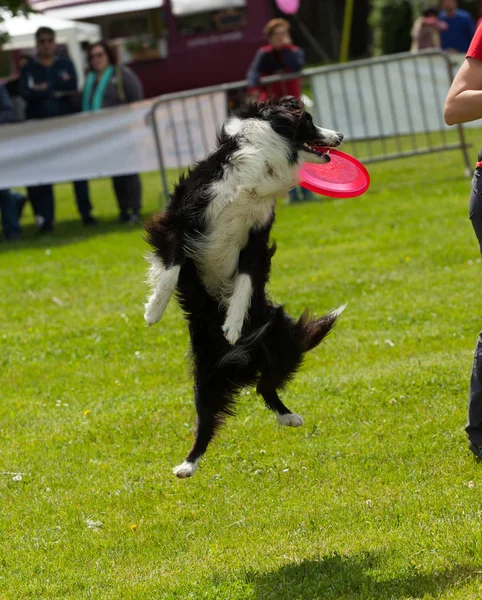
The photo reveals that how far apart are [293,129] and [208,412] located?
1.43 m

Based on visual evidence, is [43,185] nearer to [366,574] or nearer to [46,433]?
[46,433]

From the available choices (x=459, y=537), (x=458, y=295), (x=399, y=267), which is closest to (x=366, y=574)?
(x=459, y=537)

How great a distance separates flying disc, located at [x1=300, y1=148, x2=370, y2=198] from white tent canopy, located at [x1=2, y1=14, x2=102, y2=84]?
18.3m

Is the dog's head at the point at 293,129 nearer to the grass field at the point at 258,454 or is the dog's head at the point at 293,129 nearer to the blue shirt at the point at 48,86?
the grass field at the point at 258,454

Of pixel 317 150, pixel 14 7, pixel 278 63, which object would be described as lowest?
pixel 278 63

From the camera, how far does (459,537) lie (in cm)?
415

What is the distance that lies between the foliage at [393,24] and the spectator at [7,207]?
2129 centimetres

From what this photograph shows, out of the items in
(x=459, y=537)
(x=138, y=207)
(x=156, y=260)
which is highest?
(x=156, y=260)

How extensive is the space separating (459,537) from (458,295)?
435 cm

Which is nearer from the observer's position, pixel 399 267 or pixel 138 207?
pixel 399 267

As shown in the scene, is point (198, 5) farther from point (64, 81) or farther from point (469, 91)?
point (469, 91)

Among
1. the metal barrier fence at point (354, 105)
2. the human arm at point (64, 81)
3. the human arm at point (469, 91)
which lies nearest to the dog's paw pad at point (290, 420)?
the human arm at point (469, 91)

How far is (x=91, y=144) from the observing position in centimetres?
1348

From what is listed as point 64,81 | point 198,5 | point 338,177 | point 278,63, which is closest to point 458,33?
point 278,63
